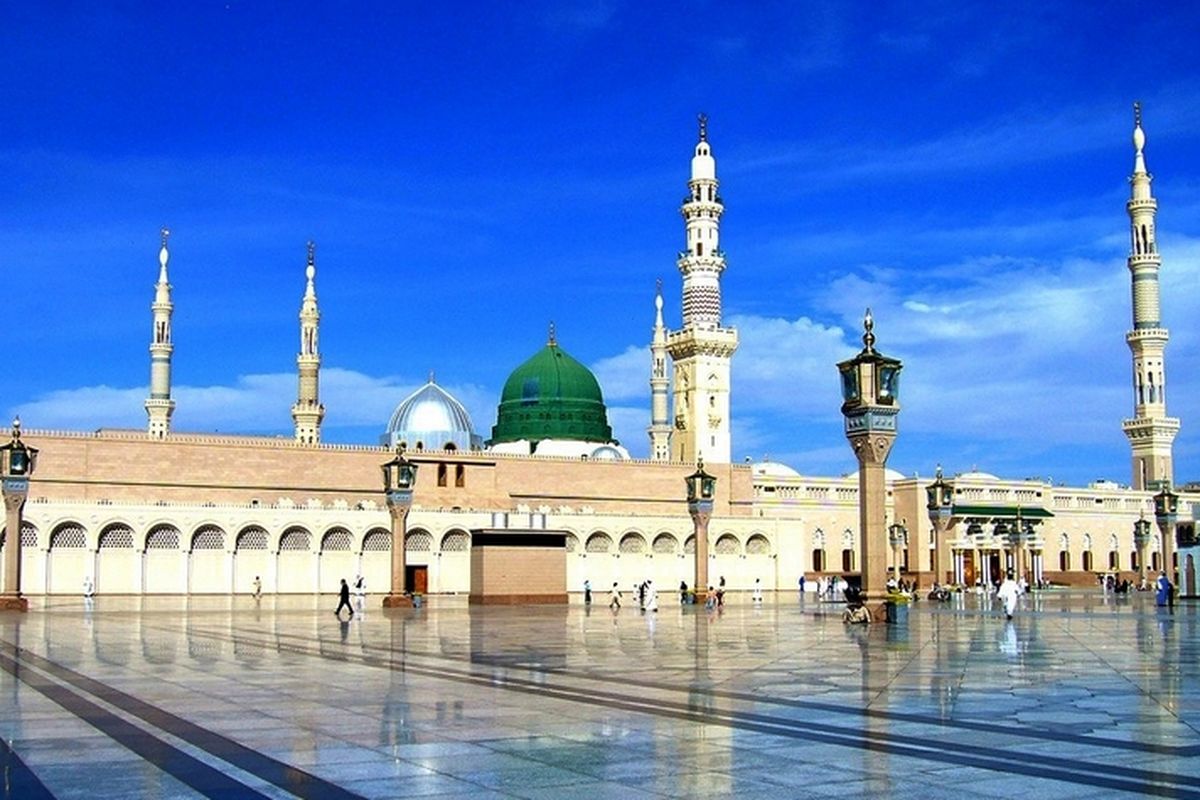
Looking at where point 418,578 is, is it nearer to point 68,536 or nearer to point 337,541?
point 337,541

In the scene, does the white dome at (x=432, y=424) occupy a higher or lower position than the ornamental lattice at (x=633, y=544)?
higher

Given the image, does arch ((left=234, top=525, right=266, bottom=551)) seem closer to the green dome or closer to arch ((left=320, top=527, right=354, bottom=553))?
arch ((left=320, top=527, right=354, bottom=553))

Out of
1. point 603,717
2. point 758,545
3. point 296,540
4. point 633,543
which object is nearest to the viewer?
point 603,717

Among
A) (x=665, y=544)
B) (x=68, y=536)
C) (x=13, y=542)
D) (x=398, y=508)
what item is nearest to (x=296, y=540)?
(x=68, y=536)

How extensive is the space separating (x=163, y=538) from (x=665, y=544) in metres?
22.6

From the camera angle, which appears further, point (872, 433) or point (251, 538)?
point (251, 538)

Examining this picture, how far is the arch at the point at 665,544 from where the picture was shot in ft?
200

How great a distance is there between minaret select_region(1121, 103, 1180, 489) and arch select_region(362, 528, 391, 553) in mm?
40662

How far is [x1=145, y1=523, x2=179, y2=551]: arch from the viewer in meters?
48.7

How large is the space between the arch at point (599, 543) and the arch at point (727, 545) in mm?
5767

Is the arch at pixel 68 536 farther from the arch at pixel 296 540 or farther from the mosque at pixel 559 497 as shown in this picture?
the arch at pixel 296 540

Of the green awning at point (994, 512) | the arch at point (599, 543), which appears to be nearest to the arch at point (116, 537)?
the arch at point (599, 543)

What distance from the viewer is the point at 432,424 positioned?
71.8m

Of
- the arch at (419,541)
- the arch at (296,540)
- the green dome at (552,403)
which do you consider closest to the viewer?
the arch at (296,540)
